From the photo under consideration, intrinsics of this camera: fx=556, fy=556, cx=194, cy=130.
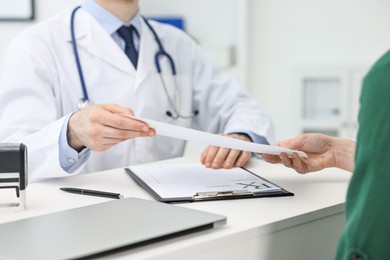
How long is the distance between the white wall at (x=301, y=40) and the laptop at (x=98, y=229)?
6.78 ft

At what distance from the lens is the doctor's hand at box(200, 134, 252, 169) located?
1.19 metres

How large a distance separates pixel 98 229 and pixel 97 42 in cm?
89

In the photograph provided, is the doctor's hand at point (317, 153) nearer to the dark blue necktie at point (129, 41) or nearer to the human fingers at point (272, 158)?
the human fingers at point (272, 158)

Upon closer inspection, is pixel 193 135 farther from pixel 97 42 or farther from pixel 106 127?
pixel 97 42

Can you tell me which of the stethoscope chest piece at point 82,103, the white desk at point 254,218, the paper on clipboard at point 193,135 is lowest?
the white desk at point 254,218

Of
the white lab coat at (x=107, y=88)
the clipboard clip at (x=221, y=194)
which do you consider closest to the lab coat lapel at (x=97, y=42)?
the white lab coat at (x=107, y=88)

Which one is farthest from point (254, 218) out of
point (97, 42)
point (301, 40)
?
point (301, 40)

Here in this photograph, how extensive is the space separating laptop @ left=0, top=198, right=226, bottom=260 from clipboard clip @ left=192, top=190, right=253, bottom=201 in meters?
0.10

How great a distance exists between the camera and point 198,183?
1.03 m

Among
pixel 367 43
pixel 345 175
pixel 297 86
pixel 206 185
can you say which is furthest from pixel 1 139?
pixel 367 43

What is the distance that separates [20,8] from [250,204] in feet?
5.21

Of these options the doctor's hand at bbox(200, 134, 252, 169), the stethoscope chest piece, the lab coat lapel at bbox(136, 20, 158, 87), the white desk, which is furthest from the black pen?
the lab coat lapel at bbox(136, 20, 158, 87)

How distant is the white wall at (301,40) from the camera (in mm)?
2691

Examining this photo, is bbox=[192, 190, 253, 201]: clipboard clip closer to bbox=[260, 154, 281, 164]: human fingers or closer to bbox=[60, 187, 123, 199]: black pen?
bbox=[60, 187, 123, 199]: black pen
